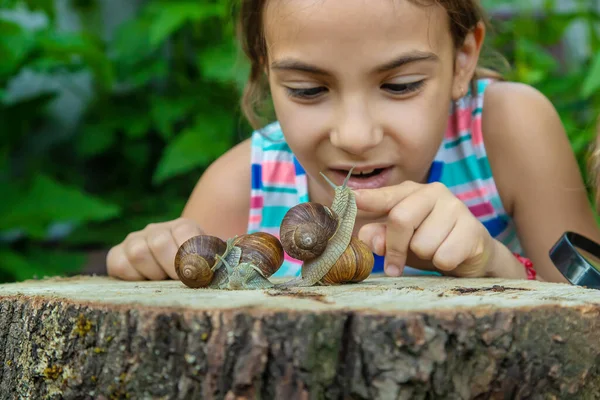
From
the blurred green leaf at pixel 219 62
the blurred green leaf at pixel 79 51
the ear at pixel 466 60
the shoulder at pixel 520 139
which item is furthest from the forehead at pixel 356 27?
the blurred green leaf at pixel 79 51

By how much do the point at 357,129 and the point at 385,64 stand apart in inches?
5.0

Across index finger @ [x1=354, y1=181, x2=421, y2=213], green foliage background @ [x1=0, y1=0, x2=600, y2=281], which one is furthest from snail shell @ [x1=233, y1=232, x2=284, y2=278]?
green foliage background @ [x1=0, y1=0, x2=600, y2=281]

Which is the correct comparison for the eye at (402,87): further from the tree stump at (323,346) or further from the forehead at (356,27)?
the tree stump at (323,346)

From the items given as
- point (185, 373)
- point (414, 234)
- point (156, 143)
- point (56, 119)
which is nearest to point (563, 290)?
point (414, 234)

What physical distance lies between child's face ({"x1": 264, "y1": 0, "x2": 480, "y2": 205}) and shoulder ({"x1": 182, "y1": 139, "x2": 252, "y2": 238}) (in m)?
0.48

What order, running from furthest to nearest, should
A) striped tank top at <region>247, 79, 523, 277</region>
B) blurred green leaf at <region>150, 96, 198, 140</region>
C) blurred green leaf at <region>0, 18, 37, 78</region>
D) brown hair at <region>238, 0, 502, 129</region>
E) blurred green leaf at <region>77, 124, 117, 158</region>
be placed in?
blurred green leaf at <region>77, 124, 117, 158</region> → blurred green leaf at <region>150, 96, 198, 140</region> → blurred green leaf at <region>0, 18, 37, 78</region> → striped tank top at <region>247, 79, 523, 277</region> → brown hair at <region>238, 0, 502, 129</region>

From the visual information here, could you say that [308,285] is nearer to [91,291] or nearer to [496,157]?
[91,291]

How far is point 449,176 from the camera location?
1.90 meters

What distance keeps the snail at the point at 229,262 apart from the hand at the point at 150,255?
24 cm

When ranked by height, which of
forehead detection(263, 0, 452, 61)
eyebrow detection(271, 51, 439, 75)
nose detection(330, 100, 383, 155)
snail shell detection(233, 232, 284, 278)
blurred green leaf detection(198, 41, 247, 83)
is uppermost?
blurred green leaf detection(198, 41, 247, 83)

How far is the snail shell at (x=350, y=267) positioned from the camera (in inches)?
48.0

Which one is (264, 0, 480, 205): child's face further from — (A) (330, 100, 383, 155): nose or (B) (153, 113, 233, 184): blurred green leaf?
(B) (153, 113, 233, 184): blurred green leaf

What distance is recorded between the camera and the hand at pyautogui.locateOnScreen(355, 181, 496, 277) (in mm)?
1320

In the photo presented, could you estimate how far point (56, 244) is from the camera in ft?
11.0
